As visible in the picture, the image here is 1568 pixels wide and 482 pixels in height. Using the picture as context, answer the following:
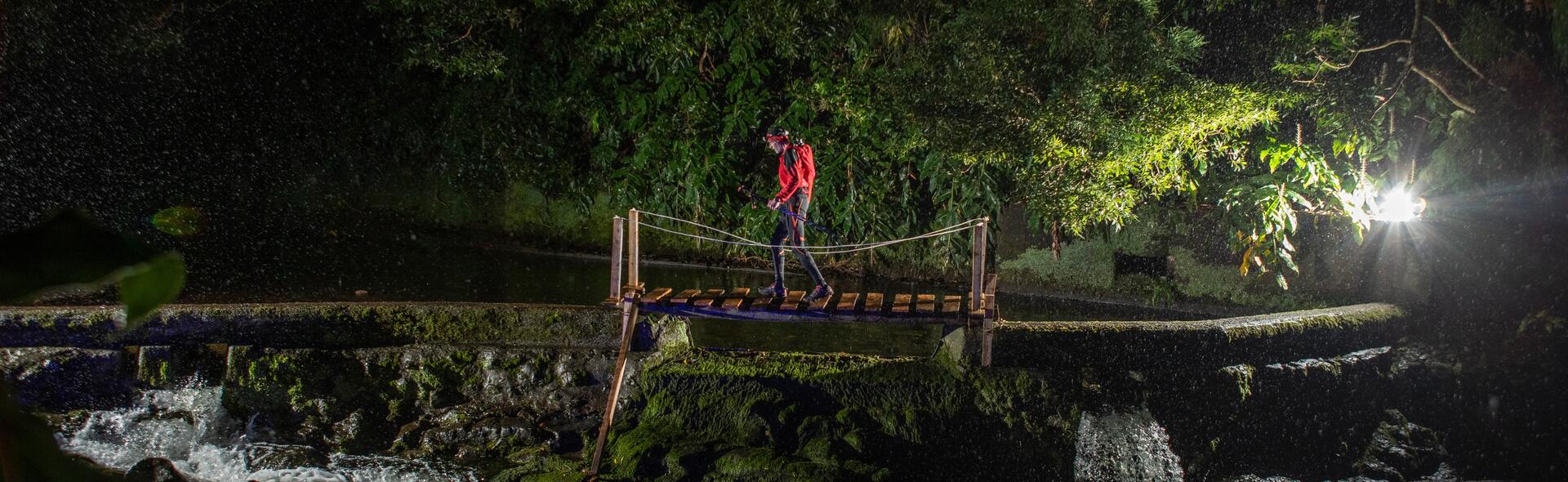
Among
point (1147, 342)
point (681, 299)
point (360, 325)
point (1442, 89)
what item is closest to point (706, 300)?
point (681, 299)

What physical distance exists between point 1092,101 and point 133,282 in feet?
24.7

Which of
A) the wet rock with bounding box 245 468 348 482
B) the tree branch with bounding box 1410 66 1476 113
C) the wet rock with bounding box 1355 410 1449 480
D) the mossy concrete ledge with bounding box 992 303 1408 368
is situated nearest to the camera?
the wet rock with bounding box 245 468 348 482

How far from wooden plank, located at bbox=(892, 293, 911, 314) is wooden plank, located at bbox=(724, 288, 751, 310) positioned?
78 centimetres

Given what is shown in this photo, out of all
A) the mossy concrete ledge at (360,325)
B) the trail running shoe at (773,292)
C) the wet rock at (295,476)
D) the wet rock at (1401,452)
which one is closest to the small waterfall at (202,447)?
the wet rock at (295,476)

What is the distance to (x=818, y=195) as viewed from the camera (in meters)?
10.1

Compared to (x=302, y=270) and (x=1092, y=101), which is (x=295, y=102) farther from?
(x=1092, y=101)

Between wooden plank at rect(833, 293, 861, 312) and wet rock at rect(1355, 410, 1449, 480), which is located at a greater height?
wooden plank at rect(833, 293, 861, 312)

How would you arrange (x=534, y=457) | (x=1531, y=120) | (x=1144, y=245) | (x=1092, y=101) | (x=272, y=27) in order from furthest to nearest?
(x=272, y=27) < (x=1144, y=245) < (x=1092, y=101) < (x=1531, y=120) < (x=534, y=457)

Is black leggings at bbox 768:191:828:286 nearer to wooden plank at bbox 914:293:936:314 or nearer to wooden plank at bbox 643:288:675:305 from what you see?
wooden plank at bbox 914:293:936:314

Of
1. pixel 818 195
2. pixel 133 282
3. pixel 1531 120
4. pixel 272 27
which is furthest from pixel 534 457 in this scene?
pixel 272 27

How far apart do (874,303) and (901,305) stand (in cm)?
14

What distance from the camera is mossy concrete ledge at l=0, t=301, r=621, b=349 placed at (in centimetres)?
525

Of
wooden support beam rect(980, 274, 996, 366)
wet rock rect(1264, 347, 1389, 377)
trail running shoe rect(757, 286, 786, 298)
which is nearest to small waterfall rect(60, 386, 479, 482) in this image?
trail running shoe rect(757, 286, 786, 298)

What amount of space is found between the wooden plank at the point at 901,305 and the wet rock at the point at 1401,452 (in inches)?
107
